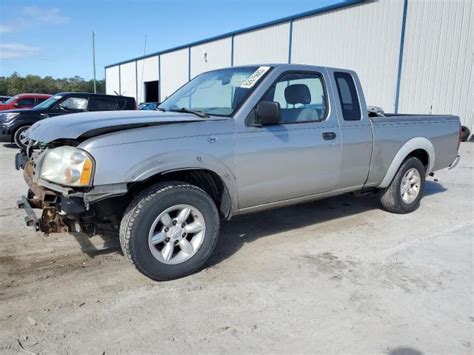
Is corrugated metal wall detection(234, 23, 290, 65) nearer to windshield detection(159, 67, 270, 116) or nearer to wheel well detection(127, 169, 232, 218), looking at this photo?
windshield detection(159, 67, 270, 116)

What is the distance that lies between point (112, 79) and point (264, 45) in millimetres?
31580

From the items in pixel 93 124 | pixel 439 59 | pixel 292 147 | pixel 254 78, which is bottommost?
pixel 292 147

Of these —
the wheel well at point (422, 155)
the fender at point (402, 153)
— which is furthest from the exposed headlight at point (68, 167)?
the wheel well at point (422, 155)

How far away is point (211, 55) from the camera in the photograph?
27938 millimetres

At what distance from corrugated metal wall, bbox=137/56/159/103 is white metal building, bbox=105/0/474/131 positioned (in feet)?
48.6

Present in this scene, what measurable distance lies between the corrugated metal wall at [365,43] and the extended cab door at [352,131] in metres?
13.1

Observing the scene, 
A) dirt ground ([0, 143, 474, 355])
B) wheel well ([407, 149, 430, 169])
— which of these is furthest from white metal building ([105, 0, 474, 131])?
dirt ground ([0, 143, 474, 355])

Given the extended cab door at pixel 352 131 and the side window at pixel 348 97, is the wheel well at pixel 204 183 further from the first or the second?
the side window at pixel 348 97

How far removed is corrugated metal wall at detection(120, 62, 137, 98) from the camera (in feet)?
140

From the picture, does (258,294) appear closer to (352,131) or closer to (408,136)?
(352,131)

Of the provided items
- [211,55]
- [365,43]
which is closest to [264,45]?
[211,55]

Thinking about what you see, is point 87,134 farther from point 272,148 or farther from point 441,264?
point 441,264

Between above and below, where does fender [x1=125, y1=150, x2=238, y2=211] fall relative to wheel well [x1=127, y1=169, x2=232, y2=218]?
above

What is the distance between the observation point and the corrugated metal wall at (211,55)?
26.3m
